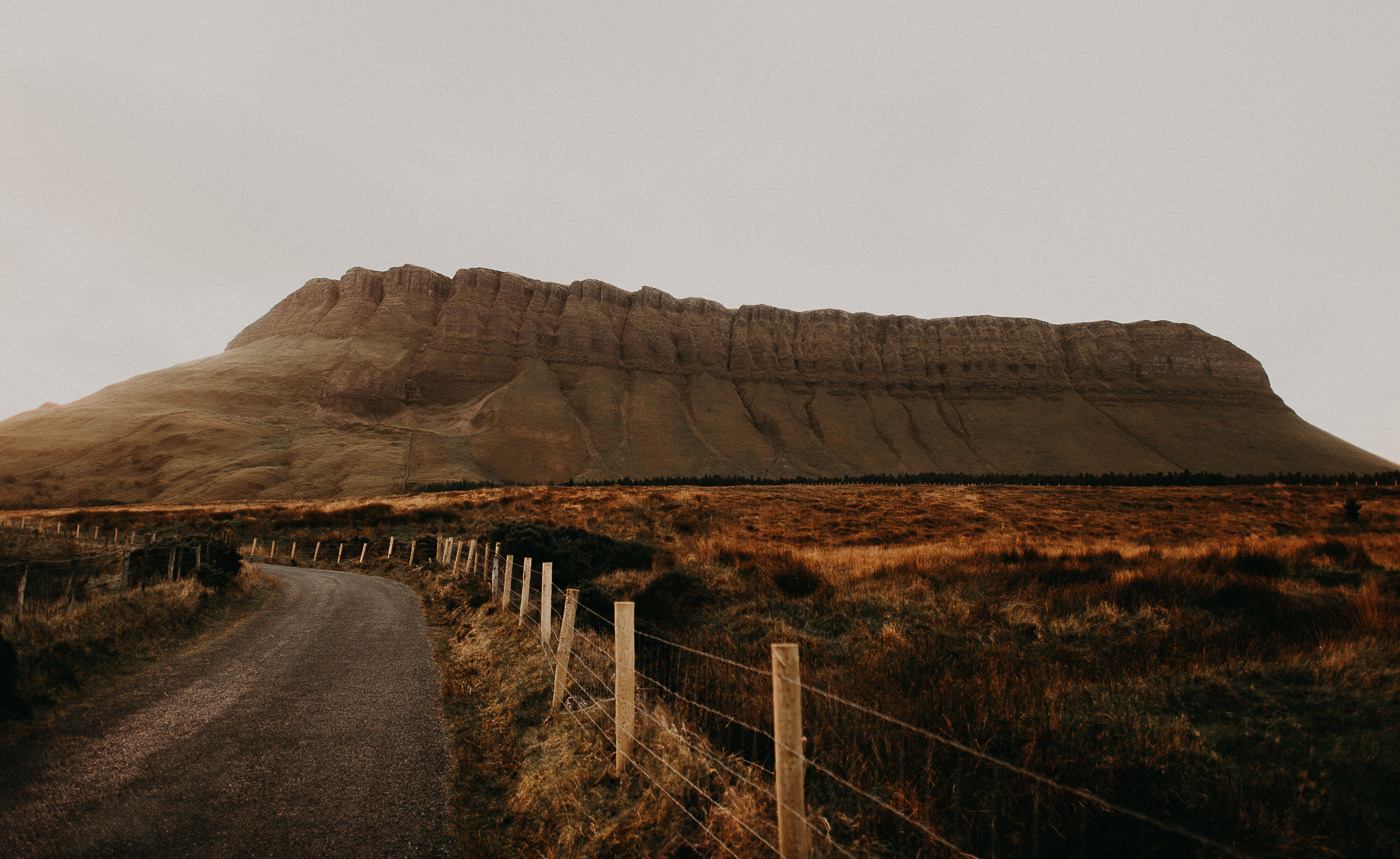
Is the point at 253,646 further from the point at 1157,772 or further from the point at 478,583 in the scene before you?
the point at 1157,772

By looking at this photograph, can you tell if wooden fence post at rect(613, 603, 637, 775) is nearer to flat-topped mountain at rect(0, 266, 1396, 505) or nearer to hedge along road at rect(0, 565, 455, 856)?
hedge along road at rect(0, 565, 455, 856)

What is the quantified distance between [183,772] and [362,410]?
94.5 meters

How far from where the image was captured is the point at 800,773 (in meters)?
3.15

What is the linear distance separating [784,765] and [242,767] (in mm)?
5361

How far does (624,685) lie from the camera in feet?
17.0

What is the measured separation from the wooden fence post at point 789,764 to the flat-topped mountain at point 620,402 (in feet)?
235

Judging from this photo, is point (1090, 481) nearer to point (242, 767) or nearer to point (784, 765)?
point (784, 765)

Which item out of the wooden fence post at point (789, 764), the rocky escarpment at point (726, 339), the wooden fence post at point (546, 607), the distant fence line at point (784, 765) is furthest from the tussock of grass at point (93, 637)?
the rocky escarpment at point (726, 339)

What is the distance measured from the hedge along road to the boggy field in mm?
2723

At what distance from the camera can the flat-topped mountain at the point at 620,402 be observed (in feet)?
234

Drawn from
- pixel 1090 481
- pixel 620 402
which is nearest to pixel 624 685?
pixel 1090 481

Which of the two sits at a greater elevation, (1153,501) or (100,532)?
(1153,501)

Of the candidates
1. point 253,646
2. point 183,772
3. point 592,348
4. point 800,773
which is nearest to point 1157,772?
point 800,773

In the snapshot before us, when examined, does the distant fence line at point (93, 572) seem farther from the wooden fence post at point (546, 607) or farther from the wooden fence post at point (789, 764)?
the wooden fence post at point (789, 764)
